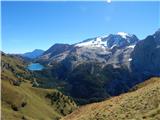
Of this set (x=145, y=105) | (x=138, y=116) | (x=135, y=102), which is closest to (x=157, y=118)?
(x=138, y=116)

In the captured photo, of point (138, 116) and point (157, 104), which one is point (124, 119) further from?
point (157, 104)

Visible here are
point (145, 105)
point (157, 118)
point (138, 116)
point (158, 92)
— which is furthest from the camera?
point (158, 92)

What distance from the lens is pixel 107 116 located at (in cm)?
4241

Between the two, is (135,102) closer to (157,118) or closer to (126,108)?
(126,108)

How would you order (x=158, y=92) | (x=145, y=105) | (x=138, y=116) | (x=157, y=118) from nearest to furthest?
(x=157, y=118), (x=138, y=116), (x=145, y=105), (x=158, y=92)

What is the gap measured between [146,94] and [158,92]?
2192 millimetres

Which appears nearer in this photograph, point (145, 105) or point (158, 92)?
point (145, 105)

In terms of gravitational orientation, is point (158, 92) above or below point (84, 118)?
above

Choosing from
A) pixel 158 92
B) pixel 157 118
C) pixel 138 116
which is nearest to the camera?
pixel 157 118

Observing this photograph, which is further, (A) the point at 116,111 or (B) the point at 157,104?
(A) the point at 116,111

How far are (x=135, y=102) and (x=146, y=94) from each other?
238 cm

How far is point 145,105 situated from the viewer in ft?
135

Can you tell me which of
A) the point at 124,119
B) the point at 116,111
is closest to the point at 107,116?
the point at 116,111

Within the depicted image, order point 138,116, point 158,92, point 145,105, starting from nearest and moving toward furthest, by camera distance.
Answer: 1. point 138,116
2. point 145,105
3. point 158,92
